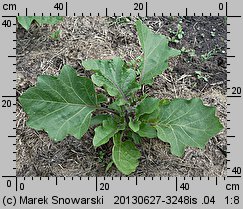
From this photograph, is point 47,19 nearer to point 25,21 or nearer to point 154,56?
point 25,21

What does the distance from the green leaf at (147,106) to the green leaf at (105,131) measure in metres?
0.18

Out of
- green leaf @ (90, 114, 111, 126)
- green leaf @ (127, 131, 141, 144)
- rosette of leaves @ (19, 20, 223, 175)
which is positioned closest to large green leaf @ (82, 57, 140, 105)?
rosette of leaves @ (19, 20, 223, 175)

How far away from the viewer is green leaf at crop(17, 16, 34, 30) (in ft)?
13.7

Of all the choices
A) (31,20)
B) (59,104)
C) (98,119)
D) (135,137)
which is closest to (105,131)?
(98,119)

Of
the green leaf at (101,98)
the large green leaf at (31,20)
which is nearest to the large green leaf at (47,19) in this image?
the large green leaf at (31,20)

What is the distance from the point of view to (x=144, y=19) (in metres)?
4.37

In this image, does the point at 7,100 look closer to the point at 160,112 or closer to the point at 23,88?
the point at 23,88

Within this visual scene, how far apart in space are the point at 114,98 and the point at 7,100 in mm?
910

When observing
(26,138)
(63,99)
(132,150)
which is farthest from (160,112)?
(26,138)

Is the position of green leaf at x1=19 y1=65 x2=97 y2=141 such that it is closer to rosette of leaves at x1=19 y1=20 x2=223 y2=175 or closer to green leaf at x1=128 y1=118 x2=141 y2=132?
rosette of leaves at x1=19 y1=20 x2=223 y2=175

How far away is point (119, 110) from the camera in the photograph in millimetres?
3854

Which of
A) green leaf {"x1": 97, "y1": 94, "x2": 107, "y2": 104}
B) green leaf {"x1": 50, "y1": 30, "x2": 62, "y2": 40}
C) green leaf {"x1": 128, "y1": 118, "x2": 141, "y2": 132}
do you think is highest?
green leaf {"x1": 50, "y1": 30, "x2": 62, "y2": 40}

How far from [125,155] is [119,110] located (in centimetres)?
37

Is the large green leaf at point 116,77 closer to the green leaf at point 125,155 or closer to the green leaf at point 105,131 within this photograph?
the green leaf at point 105,131
